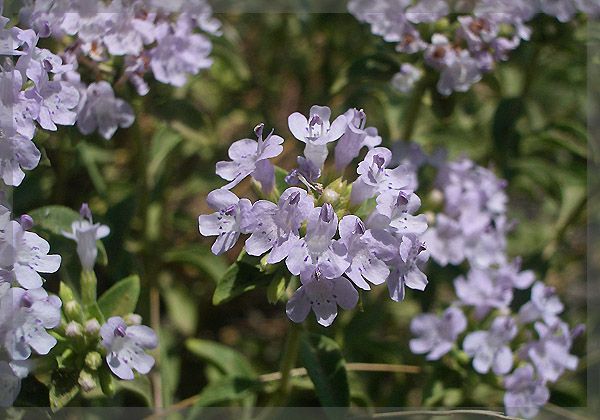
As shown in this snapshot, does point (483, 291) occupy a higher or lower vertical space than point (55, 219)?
lower

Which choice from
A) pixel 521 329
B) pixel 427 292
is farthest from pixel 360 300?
pixel 427 292

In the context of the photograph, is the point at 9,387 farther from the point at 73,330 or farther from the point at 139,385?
the point at 139,385

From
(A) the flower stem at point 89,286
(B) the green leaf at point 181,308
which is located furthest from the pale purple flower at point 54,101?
(B) the green leaf at point 181,308

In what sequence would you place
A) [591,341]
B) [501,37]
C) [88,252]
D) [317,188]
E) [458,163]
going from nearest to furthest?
[317,188], [88,252], [501,37], [458,163], [591,341]

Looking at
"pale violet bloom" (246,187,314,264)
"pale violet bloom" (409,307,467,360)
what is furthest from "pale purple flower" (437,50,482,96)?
"pale violet bloom" (246,187,314,264)

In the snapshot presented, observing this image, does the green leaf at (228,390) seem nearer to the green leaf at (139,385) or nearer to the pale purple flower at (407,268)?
the green leaf at (139,385)

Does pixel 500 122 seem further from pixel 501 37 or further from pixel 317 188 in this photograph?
pixel 317 188

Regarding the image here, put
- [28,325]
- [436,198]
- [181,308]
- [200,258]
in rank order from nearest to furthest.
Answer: [28,325] → [436,198] → [200,258] → [181,308]

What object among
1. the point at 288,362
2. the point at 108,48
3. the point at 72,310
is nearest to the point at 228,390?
the point at 288,362
